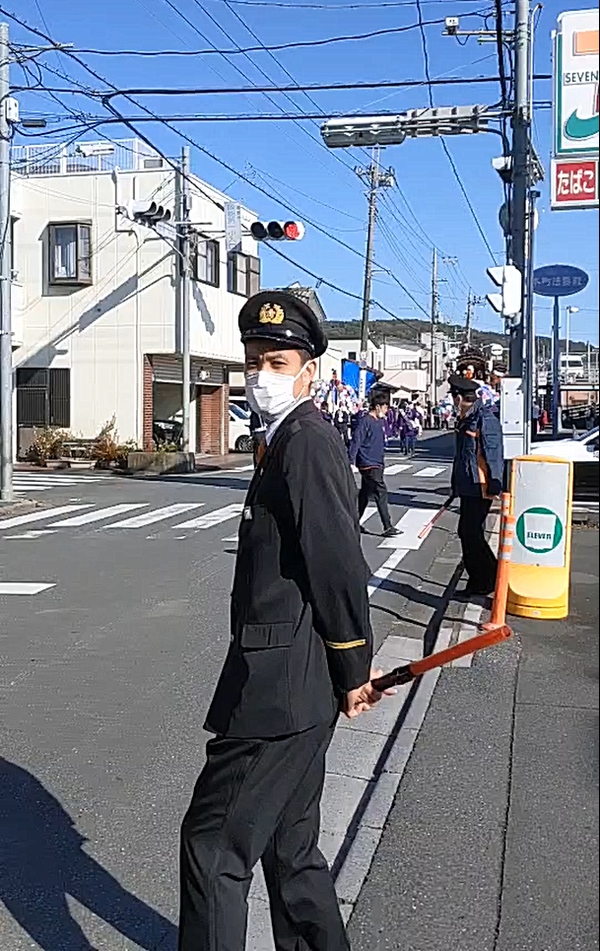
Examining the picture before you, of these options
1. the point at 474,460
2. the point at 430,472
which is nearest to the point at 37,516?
the point at 474,460

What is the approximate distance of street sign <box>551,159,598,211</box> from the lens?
1.45 metres

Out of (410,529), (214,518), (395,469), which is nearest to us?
(410,529)

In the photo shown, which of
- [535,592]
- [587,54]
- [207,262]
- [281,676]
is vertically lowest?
[535,592]

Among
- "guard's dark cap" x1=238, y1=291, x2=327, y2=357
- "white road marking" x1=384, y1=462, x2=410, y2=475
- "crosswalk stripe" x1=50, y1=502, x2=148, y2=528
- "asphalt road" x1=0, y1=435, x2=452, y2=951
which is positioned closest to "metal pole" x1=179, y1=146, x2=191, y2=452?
"white road marking" x1=384, y1=462, x2=410, y2=475

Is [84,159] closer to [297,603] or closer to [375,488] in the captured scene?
[375,488]

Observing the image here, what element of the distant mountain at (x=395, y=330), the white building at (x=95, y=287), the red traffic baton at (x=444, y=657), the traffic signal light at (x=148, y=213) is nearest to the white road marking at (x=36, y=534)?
the red traffic baton at (x=444, y=657)

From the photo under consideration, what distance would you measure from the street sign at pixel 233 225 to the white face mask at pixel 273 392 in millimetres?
27535

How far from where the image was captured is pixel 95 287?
97.0 feet

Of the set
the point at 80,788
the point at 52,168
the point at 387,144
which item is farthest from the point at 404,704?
the point at 52,168

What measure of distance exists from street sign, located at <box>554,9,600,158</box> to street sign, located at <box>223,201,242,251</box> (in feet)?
92.6

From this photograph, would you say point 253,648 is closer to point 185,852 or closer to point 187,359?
point 185,852

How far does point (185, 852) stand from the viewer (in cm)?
268

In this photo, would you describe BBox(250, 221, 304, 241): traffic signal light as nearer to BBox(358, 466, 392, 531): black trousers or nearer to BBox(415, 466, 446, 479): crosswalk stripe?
BBox(415, 466, 446, 479): crosswalk stripe

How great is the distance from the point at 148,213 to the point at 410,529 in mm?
15127
